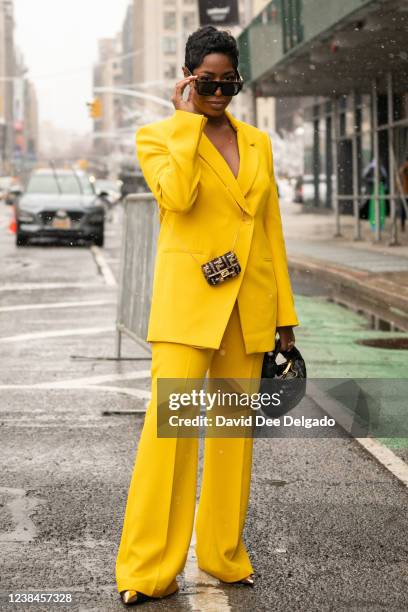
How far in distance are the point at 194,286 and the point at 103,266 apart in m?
17.2

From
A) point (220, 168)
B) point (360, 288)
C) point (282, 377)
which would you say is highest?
point (220, 168)

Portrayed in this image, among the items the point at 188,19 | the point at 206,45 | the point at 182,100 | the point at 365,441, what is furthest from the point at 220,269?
the point at 188,19

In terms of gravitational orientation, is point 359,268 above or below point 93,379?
above

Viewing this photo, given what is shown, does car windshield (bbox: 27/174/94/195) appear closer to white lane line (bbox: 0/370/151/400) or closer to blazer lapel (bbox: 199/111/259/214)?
white lane line (bbox: 0/370/151/400)

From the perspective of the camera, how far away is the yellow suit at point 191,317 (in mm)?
4074

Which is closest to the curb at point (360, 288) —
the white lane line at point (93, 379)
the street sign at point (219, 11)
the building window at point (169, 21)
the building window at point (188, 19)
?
the white lane line at point (93, 379)

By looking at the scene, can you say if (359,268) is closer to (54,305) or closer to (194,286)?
(54,305)

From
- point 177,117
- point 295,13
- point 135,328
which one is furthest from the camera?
point 295,13

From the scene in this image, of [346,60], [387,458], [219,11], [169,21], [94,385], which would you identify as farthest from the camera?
[169,21]

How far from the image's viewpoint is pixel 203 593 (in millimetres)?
4223

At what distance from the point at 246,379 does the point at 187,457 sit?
13.1 inches

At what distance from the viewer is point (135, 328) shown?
8969mm

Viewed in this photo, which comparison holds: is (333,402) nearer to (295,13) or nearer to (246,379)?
(246,379)

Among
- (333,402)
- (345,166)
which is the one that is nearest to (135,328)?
(333,402)
